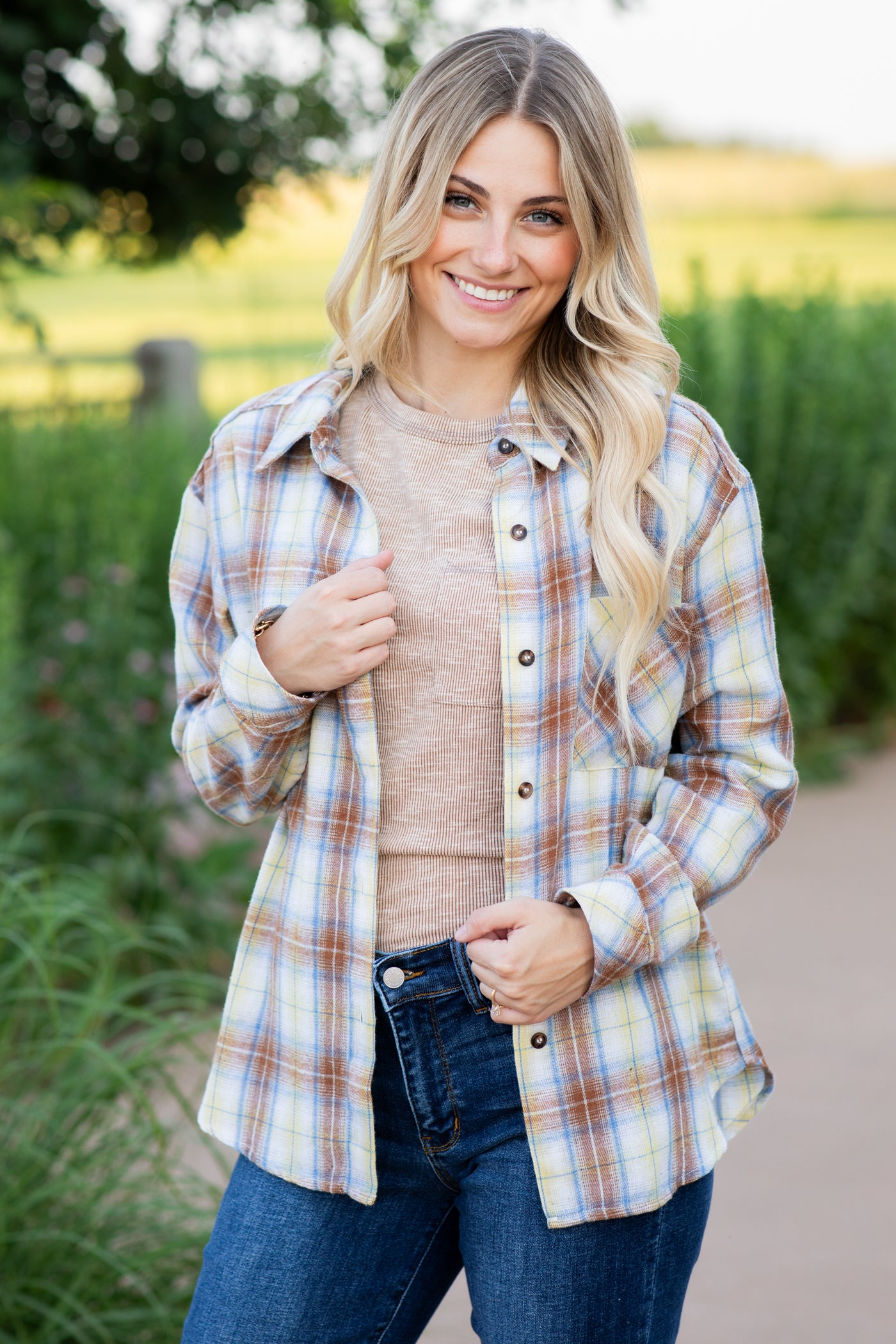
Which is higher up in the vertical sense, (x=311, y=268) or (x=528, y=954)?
(x=311, y=268)

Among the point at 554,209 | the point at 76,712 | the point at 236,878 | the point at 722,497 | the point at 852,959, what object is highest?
the point at 554,209

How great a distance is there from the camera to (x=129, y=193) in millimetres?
Result: 6117

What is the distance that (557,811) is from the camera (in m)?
1.57

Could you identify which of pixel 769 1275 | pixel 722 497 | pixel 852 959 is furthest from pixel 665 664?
Result: pixel 852 959

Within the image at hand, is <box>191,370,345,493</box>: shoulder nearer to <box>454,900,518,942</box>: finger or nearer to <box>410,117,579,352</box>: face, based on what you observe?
<box>410,117,579,352</box>: face

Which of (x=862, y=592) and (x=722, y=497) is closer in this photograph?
(x=722, y=497)

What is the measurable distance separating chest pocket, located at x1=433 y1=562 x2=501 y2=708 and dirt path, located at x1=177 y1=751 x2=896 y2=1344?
5.75 feet

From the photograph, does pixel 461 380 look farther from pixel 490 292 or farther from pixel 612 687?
pixel 612 687

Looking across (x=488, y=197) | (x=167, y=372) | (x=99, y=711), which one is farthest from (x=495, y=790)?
(x=167, y=372)

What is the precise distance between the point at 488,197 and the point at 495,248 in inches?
2.4

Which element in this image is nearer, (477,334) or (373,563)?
(373,563)

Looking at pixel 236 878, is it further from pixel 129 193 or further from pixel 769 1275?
pixel 129 193

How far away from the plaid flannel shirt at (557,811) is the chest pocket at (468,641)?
3cm

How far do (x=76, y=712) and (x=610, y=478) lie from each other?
8.80ft
